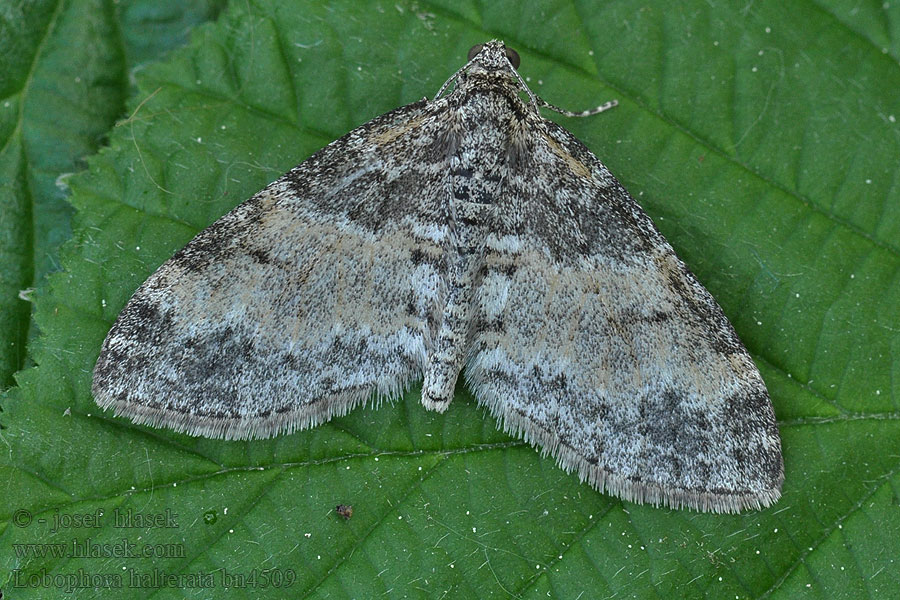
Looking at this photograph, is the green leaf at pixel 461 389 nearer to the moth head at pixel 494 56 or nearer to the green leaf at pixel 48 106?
the moth head at pixel 494 56

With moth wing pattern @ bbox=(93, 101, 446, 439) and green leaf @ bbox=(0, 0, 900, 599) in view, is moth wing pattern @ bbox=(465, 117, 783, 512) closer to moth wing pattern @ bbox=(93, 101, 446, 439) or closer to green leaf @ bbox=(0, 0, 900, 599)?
green leaf @ bbox=(0, 0, 900, 599)

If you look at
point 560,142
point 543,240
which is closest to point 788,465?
point 543,240

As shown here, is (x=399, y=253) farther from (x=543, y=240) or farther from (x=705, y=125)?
(x=705, y=125)

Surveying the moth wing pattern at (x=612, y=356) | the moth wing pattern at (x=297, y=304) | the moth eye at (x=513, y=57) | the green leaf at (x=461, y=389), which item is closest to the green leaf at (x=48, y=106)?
the green leaf at (x=461, y=389)

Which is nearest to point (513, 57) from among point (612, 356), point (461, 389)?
point (612, 356)

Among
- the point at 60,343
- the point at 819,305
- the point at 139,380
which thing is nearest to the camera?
the point at 139,380

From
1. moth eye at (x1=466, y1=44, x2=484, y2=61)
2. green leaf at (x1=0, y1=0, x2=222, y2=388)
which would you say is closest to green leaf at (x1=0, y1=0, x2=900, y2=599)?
moth eye at (x1=466, y1=44, x2=484, y2=61)
